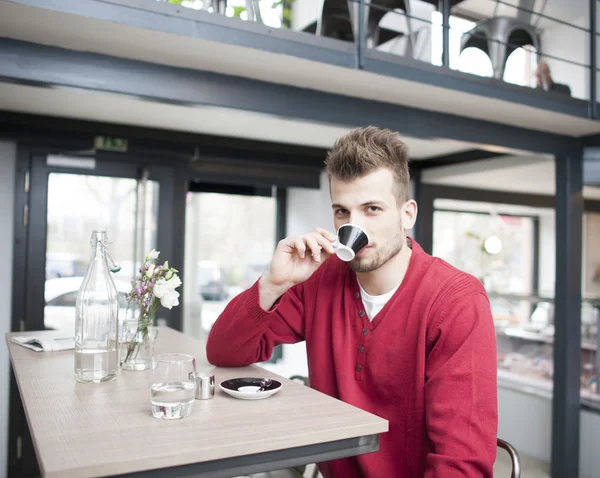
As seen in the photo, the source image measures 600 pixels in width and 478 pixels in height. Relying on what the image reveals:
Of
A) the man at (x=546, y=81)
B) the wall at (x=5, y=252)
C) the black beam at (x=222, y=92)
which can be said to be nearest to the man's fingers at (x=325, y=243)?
the black beam at (x=222, y=92)

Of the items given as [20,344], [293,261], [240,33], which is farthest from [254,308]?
[240,33]

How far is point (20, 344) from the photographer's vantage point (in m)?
1.92

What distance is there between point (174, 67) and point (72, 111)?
1.28 meters

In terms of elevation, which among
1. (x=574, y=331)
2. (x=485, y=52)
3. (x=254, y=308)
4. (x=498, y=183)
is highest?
(x=485, y=52)

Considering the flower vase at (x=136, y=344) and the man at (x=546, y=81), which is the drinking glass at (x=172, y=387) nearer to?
the flower vase at (x=136, y=344)

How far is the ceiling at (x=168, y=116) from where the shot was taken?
3105 millimetres

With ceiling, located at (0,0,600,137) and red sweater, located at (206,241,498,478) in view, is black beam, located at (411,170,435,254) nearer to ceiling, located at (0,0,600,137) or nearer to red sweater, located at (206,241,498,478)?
ceiling, located at (0,0,600,137)

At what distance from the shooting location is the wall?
3590 mm

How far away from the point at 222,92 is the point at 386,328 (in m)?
1.58

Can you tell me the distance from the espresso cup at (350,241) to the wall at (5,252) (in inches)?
114

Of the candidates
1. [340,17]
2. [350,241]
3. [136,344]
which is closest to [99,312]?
[136,344]

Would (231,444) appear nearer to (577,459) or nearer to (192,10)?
(192,10)

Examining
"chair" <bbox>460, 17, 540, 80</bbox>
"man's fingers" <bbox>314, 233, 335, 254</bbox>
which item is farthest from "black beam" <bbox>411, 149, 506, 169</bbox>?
A: "man's fingers" <bbox>314, 233, 335, 254</bbox>

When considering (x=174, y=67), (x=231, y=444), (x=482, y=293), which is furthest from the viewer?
(x=174, y=67)
